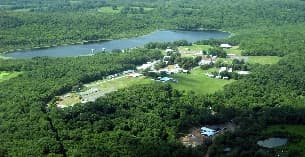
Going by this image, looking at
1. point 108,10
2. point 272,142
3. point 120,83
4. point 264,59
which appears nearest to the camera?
point 272,142

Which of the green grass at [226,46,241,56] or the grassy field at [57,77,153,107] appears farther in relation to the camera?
the green grass at [226,46,241,56]

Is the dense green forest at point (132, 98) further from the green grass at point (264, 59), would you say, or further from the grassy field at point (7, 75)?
the green grass at point (264, 59)

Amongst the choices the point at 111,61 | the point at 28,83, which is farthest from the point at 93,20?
the point at 28,83

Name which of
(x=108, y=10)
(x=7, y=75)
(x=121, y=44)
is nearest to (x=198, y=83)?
(x=7, y=75)

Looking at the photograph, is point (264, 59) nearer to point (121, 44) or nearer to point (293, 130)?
point (121, 44)

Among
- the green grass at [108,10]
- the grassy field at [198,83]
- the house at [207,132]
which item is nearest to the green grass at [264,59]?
the grassy field at [198,83]

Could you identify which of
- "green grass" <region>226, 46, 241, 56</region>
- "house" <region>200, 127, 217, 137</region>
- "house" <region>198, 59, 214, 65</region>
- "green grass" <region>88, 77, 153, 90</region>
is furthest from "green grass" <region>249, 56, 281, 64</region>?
"house" <region>200, 127, 217, 137</region>

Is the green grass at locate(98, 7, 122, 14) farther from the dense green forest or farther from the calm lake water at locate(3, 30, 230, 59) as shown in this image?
the calm lake water at locate(3, 30, 230, 59)
